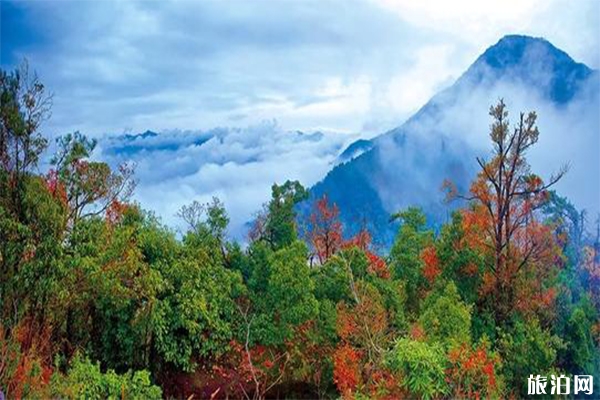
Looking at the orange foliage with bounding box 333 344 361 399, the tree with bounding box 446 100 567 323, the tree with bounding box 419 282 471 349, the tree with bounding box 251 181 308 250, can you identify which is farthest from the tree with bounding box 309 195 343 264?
the tree with bounding box 419 282 471 349

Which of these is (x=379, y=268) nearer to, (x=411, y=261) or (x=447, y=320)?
(x=411, y=261)

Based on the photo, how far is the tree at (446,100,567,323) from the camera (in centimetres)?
1130

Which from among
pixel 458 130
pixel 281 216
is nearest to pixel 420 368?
pixel 281 216

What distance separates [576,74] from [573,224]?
22750 mm

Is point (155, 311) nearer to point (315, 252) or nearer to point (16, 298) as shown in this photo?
point (16, 298)

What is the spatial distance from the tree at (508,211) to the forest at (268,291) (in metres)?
0.02

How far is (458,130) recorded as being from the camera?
3925 cm

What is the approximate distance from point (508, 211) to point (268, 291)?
4.03 m

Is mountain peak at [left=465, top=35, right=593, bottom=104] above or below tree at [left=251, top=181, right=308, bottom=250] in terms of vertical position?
above

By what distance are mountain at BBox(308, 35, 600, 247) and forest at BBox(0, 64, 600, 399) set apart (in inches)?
747

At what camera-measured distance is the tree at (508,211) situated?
1130 cm

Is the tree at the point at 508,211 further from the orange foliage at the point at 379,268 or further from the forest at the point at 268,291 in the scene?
the orange foliage at the point at 379,268

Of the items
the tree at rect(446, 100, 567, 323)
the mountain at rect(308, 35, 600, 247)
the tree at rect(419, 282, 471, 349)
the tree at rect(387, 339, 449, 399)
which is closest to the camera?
the tree at rect(387, 339, 449, 399)

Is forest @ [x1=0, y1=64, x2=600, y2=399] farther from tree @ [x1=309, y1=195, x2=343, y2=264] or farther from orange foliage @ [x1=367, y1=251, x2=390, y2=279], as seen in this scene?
tree @ [x1=309, y1=195, x2=343, y2=264]
